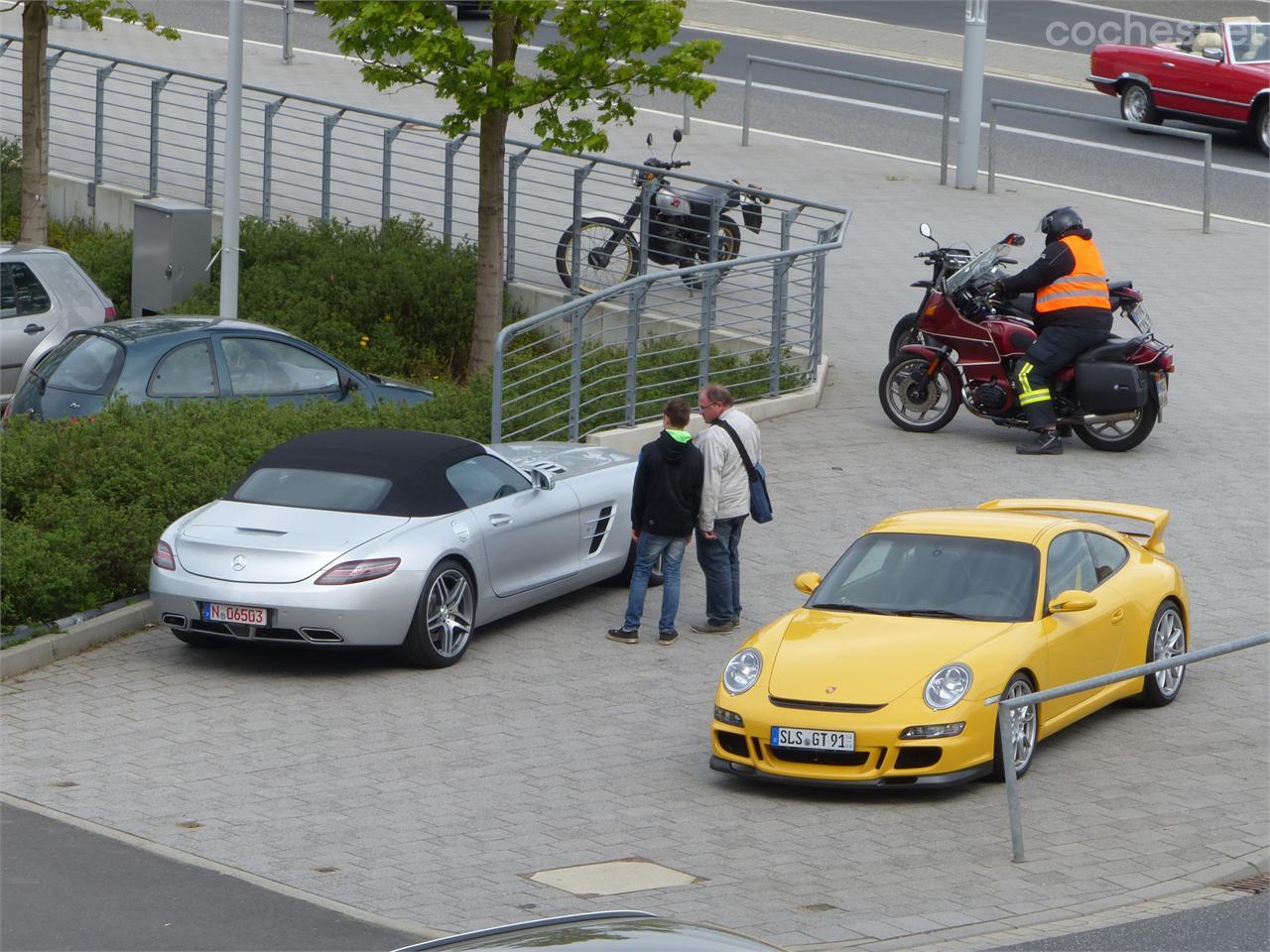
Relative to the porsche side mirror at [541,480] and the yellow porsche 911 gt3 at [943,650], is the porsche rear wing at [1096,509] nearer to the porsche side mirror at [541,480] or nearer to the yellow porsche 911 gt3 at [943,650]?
the yellow porsche 911 gt3 at [943,650]

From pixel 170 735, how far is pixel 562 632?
311 centimetres

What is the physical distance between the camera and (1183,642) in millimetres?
11664

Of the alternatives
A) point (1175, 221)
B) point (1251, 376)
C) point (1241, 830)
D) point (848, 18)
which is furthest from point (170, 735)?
point (848, 18)

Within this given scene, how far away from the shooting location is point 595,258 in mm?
21344

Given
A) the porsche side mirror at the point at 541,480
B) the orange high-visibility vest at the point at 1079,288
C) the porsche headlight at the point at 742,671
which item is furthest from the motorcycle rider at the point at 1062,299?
the porsche headlight at the point at 742,671

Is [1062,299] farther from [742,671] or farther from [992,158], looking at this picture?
[992,158]

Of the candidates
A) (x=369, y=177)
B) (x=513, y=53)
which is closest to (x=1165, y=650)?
(x=513, y=53)

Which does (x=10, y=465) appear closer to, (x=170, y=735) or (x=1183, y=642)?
(x=170, y=735)

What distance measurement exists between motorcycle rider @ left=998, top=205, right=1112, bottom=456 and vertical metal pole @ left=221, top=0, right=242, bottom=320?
7364 mm

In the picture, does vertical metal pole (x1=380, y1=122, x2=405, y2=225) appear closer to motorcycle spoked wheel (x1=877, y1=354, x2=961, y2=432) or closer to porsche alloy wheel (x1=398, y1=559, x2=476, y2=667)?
motorcycle spoked wheel (x1=877, y1=354, x2=961, y2=432)

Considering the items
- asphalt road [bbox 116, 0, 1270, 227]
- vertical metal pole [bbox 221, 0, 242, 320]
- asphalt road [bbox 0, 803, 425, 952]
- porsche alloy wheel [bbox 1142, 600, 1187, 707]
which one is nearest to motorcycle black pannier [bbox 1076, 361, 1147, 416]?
porsche alloy wheel [bbox 1142, 600, 1187, 707]

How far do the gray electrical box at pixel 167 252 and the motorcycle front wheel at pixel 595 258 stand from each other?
154 inches

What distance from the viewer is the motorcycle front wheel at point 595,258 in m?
21.2

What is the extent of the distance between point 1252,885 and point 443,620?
5147mm
